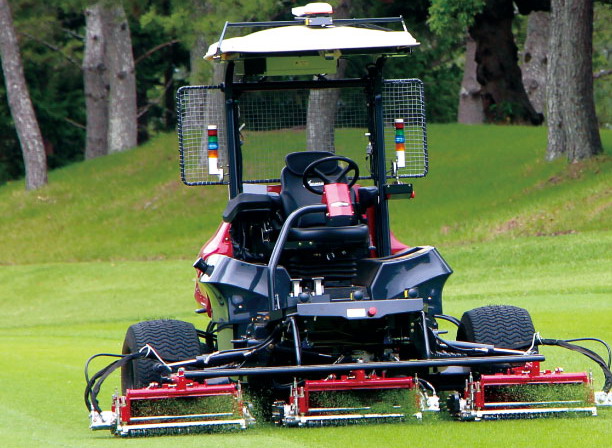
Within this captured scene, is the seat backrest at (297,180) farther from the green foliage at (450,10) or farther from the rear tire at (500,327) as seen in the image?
the green foliage at (450,10)

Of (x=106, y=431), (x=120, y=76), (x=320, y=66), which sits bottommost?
(x=106, y=431)

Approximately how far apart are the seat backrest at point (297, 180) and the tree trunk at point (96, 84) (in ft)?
92.8

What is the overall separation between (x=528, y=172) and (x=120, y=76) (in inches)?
513

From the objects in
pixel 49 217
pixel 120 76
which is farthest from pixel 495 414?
pixel 120 76

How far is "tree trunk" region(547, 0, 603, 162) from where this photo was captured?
24594 mm

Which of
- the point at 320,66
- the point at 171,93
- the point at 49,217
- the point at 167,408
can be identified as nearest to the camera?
the point at 167,408

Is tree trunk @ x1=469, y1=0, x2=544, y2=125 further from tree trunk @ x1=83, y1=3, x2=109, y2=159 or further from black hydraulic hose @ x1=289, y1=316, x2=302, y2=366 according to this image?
black hydraulic hose @ x1=289, y1=316, x2=302, y2=366

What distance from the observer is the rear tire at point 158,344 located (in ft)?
24.8

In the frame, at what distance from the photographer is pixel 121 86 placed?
114 ft

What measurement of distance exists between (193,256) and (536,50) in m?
14.0

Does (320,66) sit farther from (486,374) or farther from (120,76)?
(120,76)

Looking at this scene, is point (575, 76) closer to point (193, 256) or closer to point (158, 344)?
point (193, 256)

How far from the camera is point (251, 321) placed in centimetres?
750

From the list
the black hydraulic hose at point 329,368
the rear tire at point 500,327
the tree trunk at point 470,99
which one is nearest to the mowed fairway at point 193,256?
the black hydraulic hose at point 329,368
